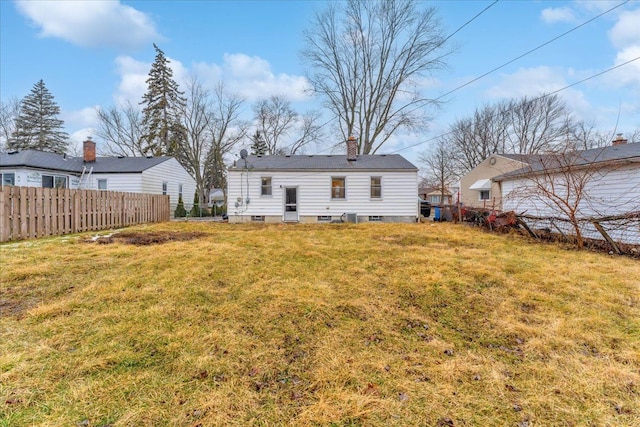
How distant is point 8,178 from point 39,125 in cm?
2139

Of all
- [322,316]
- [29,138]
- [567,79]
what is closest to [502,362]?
[322,316]

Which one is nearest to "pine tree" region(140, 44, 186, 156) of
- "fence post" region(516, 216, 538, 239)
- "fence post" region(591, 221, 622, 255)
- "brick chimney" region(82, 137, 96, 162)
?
"brick chimney" region(82, 137, 96, 162)

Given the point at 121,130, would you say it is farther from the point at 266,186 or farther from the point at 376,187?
the point at 376,187

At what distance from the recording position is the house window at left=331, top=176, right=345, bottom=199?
15.4m

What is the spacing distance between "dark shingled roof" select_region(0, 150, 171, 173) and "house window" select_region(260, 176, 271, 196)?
772cm

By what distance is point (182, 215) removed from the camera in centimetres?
1992

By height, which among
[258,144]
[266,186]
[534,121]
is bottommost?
[266,186]

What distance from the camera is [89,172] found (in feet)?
56.9

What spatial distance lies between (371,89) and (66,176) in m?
21.6

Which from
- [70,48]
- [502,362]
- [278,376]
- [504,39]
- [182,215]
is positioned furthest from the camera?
[182,215]

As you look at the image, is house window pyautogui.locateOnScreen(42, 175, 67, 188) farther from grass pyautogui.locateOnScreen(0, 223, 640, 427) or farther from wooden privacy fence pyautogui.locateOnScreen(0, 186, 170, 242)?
grass pyautogui.locateOnScreen(0, 223, 640, 427)

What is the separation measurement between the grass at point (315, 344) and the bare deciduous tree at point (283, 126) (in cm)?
2528

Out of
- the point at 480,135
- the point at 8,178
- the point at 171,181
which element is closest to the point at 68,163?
the point at 8,178

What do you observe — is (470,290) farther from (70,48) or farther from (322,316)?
(70,48)
